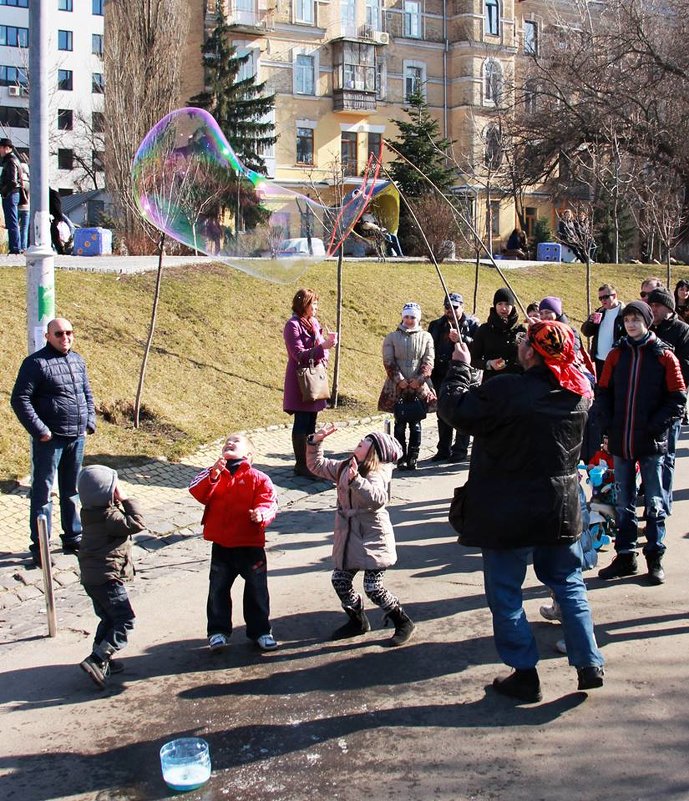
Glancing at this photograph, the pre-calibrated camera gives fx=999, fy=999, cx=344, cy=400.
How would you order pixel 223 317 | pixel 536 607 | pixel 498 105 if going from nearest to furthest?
1. pixel 536 607
2. pixel 223 317
3. pixel 498 105

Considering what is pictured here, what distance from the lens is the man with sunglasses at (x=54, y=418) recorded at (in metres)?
7.39

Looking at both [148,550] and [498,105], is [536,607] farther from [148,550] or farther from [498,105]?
[498,105]

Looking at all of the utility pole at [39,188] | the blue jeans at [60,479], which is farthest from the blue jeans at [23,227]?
the blue jeans at [60,479]

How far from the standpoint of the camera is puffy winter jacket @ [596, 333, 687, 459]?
677 cm

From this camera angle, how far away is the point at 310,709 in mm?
4934

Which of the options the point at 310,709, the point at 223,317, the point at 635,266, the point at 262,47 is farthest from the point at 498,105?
the point at 310,709

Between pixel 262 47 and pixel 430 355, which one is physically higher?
pixel 262 47

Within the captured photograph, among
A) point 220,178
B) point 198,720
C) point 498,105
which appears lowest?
point 198,720

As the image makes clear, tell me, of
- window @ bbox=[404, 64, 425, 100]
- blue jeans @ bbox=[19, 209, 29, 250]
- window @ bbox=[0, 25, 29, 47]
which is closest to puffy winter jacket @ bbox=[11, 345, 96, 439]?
blue jeans @ bbox=[19, 209, 29, 250]

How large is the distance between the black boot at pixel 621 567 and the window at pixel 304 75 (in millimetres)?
50896

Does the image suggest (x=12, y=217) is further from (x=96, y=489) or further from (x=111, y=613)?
(x=111, y=613)

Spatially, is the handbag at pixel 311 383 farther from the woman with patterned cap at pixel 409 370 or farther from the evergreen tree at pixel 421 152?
the evergreen tree at pixel 421 152

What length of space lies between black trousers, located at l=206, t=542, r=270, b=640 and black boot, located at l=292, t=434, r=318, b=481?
429 centimetres

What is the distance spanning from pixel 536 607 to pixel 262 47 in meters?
51.1
